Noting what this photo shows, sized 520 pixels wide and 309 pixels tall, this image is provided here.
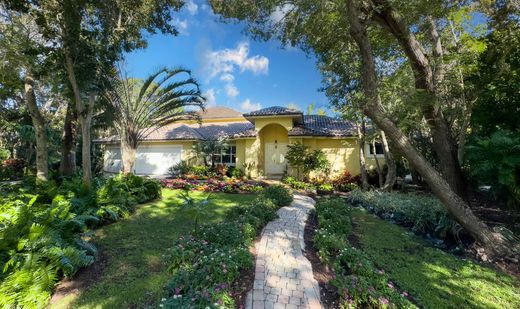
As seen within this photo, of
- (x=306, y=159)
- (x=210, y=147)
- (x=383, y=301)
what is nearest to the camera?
(x=383, y=301)

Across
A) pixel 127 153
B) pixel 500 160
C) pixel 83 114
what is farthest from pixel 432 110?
pixel 127 153

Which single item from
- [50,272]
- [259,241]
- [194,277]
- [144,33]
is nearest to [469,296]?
[259,241]

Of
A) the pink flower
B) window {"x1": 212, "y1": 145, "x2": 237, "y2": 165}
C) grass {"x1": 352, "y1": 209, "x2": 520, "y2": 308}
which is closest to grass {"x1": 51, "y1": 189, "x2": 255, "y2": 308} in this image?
the pink flower

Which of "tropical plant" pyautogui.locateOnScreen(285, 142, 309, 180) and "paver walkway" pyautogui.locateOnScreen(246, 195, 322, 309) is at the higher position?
"tropical plant" pyautogui.locateOnScreen(285, 142, 309, 180)

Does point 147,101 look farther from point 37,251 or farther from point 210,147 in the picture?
point 37,251

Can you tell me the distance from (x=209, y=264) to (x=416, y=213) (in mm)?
6948

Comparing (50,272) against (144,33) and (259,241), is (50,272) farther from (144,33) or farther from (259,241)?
(144,33)

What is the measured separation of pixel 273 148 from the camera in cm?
1864

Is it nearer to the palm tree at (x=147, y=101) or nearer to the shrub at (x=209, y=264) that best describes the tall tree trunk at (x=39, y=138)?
the palm tree at (x=147, y=101)

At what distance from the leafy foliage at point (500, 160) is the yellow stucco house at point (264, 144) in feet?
31.4

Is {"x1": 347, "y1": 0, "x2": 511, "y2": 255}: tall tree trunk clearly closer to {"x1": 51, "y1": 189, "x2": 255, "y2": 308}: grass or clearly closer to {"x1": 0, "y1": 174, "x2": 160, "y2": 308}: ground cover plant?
{"x1": 51, "y1": 189, "x2": 255, "y2": 308}: grass

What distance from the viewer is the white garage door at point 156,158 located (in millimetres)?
20141

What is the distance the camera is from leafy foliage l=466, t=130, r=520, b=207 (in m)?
5.82

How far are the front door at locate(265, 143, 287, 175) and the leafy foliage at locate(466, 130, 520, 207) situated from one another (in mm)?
12209
